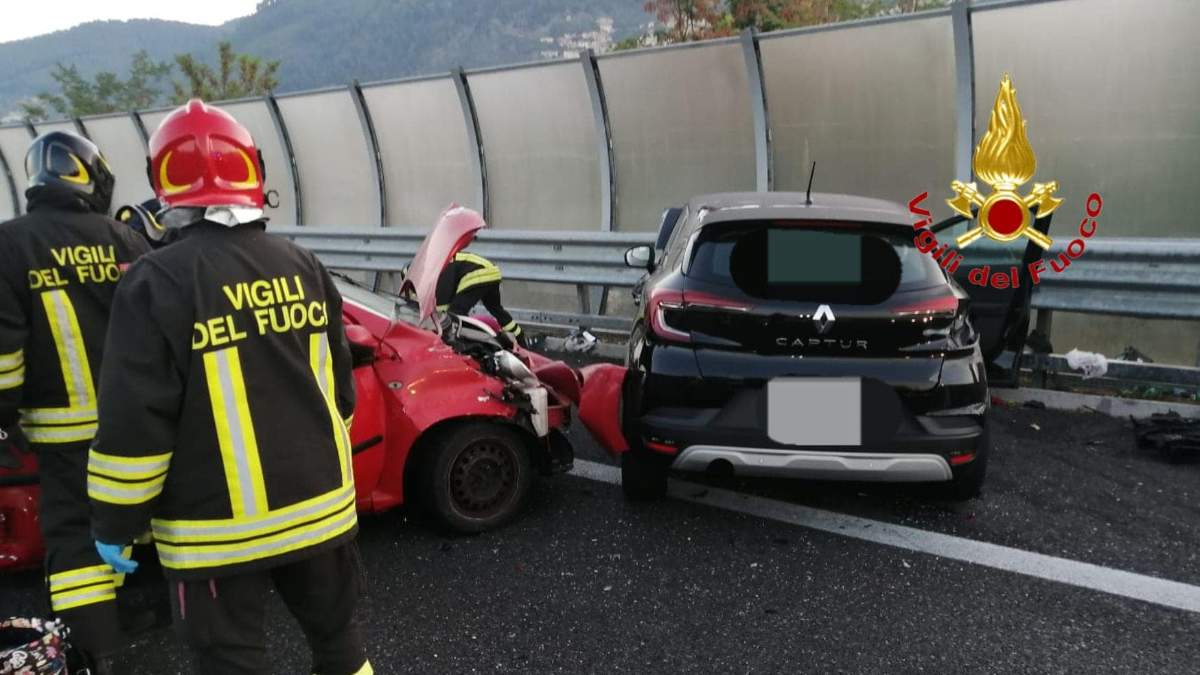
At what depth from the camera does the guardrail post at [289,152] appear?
10.1m

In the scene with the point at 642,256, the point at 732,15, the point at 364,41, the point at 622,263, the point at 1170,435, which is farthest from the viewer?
the point at 364,41

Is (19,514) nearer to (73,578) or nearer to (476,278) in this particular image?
(73,578)

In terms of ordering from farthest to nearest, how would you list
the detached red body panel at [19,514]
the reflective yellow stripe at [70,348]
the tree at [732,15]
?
the tree at [732,15], the detached red body panel at [19,514], the reflective yellow stripe at [70,348]

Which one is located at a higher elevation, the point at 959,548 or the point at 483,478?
the point at 483,478

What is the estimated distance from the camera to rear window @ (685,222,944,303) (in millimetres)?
3373

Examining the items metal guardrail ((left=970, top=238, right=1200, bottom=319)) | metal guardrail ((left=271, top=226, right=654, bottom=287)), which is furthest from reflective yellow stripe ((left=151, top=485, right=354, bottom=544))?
metal guardrail ((left=271, top=226, right=654, bottom=287))

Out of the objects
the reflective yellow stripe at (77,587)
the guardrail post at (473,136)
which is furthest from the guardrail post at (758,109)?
the reflective yellow stripe at (77,587)

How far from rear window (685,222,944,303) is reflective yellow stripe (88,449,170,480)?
227cm

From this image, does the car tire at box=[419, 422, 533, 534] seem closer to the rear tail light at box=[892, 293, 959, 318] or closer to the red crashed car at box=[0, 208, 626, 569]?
the red crashed car at box=[0, 208, 626, 569]

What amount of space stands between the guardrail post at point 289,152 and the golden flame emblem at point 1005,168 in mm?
7717

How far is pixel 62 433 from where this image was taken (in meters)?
2.52

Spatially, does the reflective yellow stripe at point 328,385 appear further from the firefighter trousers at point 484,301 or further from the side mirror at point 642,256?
the firefighter trousers at point 484,301

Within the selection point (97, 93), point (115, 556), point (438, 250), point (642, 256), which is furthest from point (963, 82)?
point (97, 93)

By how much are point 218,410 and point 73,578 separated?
3.56 feet
